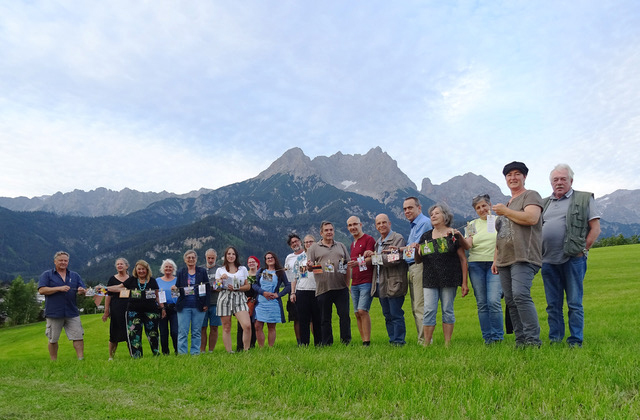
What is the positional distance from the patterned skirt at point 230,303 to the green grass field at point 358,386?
242 centimetres

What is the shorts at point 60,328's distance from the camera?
36.5 feet

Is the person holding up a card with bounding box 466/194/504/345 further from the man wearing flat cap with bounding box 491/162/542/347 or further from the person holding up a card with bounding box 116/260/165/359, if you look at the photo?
the person holding up a card with bounding box 116/260/165/359

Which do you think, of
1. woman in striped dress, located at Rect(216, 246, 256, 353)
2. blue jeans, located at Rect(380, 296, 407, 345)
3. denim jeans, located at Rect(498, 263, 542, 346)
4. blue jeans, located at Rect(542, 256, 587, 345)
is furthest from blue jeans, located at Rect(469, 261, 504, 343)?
woman in striped dress, located at Rect(216, 246, 256, 353)

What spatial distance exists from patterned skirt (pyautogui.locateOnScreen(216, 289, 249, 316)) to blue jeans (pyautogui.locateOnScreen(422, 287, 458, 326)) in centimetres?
461

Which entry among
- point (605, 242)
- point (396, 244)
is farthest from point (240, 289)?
point (605, 242)

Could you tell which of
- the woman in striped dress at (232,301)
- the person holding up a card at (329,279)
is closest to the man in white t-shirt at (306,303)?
the person holding up a card at (329,279)

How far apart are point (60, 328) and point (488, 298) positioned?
1091cm

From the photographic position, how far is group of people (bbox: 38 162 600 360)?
702 cm

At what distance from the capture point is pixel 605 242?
75.5 m

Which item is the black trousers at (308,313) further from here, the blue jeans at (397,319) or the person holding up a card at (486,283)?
the person holding up a card at (486,283)

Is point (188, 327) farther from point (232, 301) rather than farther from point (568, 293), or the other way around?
point (568, 293)

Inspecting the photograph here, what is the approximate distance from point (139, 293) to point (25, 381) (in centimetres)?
365

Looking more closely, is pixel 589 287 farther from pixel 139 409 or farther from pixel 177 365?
pixel 139 409

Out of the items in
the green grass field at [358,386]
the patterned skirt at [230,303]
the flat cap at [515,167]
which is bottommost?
the green grass field at [358,386]
